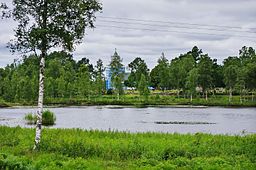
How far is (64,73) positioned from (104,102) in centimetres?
2539

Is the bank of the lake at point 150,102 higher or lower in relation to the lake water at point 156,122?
higher

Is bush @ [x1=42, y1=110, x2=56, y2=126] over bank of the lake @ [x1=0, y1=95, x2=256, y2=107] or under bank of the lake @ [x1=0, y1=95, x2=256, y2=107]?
under

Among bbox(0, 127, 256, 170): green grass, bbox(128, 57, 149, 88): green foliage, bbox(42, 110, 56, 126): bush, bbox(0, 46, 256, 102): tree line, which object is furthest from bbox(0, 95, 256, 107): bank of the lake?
bbox(0, 127, 256, 170): green grass

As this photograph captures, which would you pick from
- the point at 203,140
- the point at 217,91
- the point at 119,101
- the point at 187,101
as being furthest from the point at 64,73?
the point at 203,140

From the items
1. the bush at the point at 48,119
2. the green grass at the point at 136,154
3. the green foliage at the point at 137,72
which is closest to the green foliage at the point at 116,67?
the green foliage at the point at 137,72

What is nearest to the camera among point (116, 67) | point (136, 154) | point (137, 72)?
point (136, 154)

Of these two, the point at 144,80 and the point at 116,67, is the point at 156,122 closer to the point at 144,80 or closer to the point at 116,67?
the point at 144,80

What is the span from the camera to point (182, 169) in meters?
14.8

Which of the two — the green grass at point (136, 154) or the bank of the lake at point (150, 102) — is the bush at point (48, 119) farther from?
the bank of the lake at point (150, 102)

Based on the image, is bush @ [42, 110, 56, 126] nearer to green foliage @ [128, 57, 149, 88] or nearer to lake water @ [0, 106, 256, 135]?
lake water @ [0, 106, 256, 135]

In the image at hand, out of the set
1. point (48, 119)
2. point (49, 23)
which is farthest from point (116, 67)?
point (49, 23)

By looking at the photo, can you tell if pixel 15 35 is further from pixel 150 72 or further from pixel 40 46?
pixel 150 72

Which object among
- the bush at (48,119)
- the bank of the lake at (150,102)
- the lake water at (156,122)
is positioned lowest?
the lake water at (156,122)

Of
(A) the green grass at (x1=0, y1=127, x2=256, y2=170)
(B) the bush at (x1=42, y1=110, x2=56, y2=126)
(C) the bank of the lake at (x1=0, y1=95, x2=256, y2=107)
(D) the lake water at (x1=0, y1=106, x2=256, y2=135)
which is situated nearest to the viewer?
(A) the green grass at (x1=0, y1=127, x2=256, y2=170)
